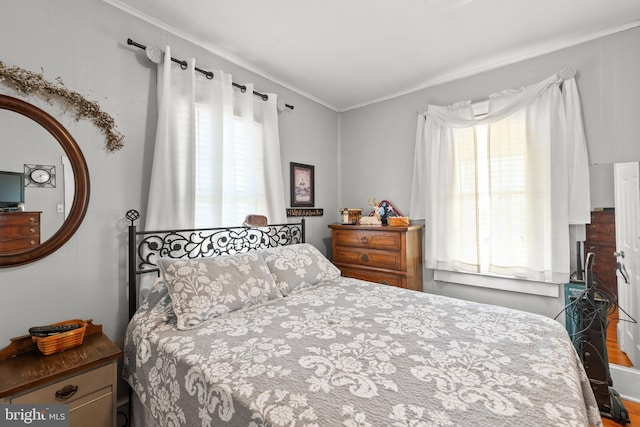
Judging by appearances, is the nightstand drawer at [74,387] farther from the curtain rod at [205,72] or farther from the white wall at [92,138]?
the curtain rod at [205,72]

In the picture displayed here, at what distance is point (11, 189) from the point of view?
147 centimetres

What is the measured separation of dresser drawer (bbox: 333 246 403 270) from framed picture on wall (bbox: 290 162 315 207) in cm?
63

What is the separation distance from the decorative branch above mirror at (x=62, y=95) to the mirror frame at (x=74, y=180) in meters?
0.09

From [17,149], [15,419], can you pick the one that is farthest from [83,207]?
[15,419]

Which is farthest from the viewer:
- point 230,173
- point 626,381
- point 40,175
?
point 230,173

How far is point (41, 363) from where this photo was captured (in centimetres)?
133

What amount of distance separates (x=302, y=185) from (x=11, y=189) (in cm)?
222

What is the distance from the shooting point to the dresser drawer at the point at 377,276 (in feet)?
9.10

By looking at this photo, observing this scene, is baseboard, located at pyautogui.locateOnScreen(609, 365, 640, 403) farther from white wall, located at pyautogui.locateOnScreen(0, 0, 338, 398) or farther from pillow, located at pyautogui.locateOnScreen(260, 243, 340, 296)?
white wall, located at pyautogui.locateOnScreen(0, 0, 338, 398)

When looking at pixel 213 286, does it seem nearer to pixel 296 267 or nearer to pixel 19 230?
pixel 296 267

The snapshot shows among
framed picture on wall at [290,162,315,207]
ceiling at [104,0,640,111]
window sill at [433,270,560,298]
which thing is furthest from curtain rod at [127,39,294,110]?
window sill at [433,270,560,298]

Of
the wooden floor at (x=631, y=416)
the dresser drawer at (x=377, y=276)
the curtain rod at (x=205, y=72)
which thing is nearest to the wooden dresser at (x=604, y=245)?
the wooden floor at (x=631, y=416)

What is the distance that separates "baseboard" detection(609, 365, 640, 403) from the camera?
2047 mm

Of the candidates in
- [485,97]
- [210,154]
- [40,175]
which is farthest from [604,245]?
[40,175]
